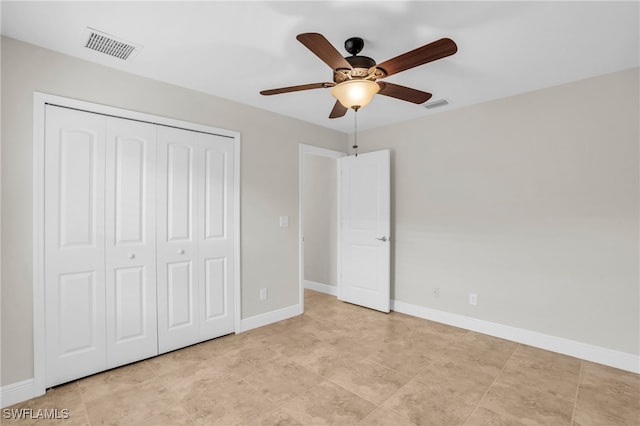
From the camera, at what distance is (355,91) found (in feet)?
Result: 6.52

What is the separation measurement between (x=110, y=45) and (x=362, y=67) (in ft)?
5.97

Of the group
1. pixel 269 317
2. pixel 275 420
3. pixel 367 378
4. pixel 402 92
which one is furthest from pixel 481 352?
pixel 402 92

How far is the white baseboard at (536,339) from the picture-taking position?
2609mm

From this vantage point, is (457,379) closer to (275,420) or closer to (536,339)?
(536,339)

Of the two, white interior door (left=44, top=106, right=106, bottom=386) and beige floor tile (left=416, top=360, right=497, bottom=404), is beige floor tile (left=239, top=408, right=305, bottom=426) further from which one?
white interior door (left=44, top=106, right=106, bottom=386)

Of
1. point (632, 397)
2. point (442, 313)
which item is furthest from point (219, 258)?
point (632, 397)

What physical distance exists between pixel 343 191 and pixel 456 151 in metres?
1.60

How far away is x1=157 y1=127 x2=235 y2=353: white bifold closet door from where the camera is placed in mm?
2834

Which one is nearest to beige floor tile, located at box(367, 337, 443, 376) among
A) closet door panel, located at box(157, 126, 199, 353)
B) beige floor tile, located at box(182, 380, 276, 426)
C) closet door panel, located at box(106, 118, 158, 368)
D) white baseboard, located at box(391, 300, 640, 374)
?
white baseboard, located at box(391, 300, 640, 374)

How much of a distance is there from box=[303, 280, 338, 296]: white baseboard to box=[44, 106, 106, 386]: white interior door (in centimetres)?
314

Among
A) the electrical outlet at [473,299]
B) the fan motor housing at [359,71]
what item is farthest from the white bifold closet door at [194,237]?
the electrical outlet at [473,299]

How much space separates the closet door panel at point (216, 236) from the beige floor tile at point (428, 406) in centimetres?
186

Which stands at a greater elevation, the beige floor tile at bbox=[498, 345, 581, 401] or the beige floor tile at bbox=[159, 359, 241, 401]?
the beige floor tile at bbox=[159, 359, 241, 401]

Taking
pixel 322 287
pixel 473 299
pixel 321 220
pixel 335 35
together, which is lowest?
pixel 322 287
